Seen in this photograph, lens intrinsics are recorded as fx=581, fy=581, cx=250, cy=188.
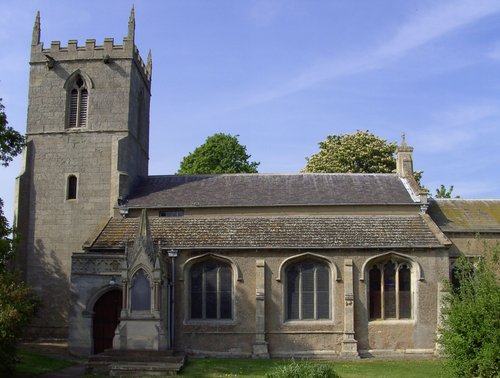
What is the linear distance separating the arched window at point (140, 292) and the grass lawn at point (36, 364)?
145 inches

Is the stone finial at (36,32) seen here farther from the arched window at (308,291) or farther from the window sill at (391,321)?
the window sill at (391,321)

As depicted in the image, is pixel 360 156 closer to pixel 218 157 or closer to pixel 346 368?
pixel 218 157

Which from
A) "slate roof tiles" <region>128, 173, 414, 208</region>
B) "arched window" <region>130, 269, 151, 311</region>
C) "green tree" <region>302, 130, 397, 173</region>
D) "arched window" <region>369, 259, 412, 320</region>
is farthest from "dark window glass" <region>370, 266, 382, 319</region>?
"green tree" <region>302, 130, 397, 173</region>

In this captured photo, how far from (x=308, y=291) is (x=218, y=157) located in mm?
27944

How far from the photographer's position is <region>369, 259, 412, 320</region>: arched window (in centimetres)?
2688

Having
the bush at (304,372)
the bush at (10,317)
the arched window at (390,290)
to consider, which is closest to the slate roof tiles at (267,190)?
the arched window at (390,290)

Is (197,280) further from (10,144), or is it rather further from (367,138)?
(367,138)

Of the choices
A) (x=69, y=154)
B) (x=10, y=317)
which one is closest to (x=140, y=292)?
(x=10, y=317)

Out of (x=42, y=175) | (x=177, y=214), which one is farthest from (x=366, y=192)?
(x=42, y=175)

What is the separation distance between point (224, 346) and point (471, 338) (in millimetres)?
12725

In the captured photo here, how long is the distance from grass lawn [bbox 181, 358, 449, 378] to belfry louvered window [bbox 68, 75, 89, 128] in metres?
16.6

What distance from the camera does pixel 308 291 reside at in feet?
89.1

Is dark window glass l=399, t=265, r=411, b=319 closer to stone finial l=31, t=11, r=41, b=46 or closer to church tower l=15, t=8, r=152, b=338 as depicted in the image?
church tower l=15, t=8, r=152, b=338

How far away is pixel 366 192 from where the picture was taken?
105 ft
